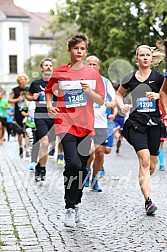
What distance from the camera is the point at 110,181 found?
34.6 feet

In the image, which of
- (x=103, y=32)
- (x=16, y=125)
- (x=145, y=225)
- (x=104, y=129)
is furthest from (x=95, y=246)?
(x=103, y=32)

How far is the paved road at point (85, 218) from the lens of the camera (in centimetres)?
559

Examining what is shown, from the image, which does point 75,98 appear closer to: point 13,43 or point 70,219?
point 70,219

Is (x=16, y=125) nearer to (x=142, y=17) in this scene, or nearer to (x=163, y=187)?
(x=163, y=187)

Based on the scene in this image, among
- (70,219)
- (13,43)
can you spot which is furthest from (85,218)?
(13,43)

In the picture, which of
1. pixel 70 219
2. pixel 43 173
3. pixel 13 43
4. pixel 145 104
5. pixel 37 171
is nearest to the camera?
pixel 70 219

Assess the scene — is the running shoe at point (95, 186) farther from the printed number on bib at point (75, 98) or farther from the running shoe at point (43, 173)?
the printed number on bib at point (75, 98)

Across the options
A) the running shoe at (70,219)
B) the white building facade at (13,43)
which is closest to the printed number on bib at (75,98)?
the running shoe at (70,219)

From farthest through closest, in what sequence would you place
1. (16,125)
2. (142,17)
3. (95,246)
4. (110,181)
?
(142,17) < (16,125) < (110,181) < (95,246)

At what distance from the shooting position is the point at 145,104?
24.8 feet

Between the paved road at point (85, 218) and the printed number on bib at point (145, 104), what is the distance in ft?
3.78

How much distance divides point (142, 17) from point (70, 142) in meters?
20.1

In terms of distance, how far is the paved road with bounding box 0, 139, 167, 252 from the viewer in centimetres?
559

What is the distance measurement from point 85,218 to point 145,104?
1.56m
